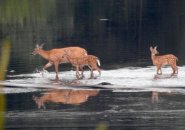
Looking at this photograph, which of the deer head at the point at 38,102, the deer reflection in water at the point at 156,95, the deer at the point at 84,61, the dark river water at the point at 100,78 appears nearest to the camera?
the dark river water at the point at 100,78

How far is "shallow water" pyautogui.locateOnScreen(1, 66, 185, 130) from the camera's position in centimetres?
1091

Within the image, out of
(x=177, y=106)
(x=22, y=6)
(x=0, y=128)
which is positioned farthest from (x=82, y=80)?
(x=22, y=6)

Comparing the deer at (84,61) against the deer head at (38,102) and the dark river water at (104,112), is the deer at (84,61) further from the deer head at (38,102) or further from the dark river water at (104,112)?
the deer head at (38,102)

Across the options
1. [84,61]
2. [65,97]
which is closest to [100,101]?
[65,97]

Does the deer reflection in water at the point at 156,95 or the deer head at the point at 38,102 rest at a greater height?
the deer reflection in water at the point at 156,95

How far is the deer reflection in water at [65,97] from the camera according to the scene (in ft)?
43.7

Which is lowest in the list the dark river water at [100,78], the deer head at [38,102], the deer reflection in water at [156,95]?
the deer head at [38,102]

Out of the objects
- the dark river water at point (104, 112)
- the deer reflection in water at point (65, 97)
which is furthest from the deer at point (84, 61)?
the dark river water at point (104, 112)

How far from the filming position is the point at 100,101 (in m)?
13.1

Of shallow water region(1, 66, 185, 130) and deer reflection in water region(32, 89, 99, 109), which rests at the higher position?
shallow water region(1, 66, 185, 130)

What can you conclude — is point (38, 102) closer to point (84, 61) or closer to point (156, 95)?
point (156, 95)

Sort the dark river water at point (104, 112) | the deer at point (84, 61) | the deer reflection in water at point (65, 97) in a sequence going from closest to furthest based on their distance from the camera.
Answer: the dark river water at point (104, 112) < the deer reflection in water at point (65, 97) < the deer at point (84, 61)

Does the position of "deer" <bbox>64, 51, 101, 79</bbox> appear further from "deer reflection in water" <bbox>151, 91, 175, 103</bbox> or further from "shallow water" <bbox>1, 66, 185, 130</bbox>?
"deer reflection in water" <bbox>151, 91, 175, 103</bbox>

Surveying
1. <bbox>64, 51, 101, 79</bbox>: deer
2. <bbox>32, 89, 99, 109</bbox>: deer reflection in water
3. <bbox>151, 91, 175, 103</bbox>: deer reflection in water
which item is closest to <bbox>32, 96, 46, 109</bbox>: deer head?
<bbox>32, 89, 99, 109</bbox>: deer reflection in water
